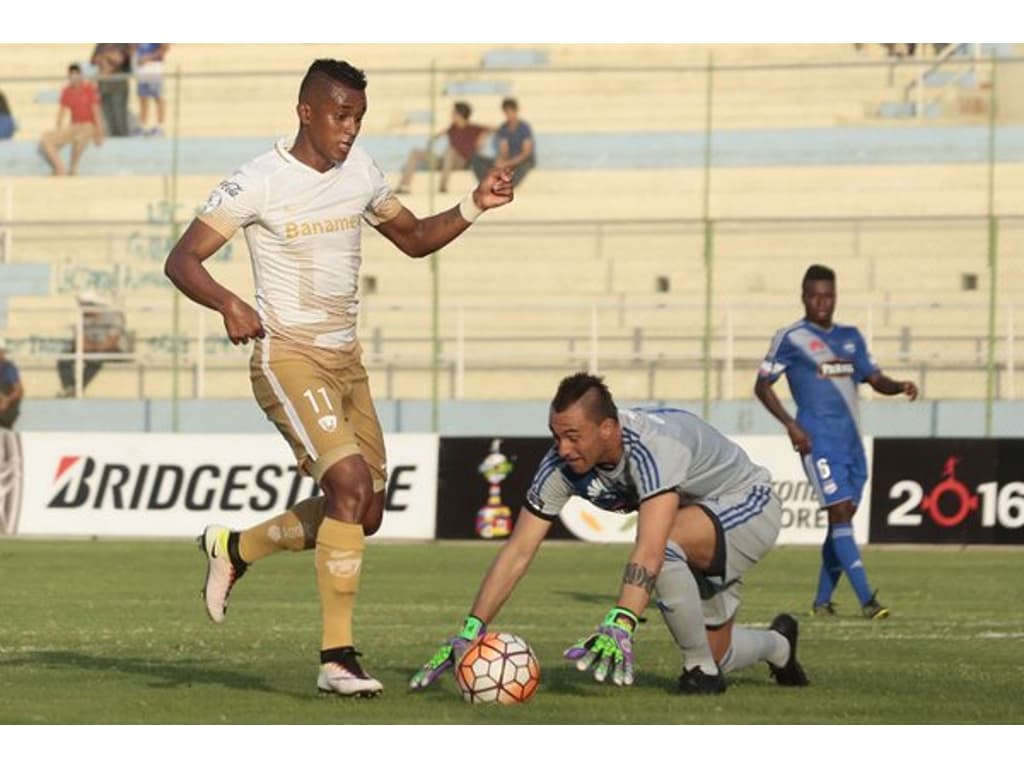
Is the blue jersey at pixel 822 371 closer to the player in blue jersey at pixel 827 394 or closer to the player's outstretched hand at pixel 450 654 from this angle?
the player in blue jersey at pixel 827 394

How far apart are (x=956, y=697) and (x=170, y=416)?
2028 centimetres

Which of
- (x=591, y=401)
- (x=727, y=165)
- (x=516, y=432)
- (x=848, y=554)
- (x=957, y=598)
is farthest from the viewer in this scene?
(x=727, y=165)

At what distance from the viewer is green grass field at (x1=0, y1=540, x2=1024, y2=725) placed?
938 cm

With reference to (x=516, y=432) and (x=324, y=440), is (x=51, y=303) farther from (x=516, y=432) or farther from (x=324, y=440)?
(x=324, y=440)

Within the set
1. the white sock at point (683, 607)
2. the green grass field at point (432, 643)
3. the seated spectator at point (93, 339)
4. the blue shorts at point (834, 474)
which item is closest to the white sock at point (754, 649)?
the green grass field at point (432, 643)

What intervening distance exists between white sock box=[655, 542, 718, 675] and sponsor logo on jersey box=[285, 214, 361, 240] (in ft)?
6.34

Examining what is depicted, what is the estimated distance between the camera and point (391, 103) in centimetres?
3631

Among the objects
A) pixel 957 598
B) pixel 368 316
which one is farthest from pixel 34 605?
pixel 368 316

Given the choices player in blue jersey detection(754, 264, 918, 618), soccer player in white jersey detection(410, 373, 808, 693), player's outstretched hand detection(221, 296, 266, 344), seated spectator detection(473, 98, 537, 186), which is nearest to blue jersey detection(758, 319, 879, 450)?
player in blue jersey detection(754, 264, 918, 618)

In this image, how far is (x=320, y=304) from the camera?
10.2 meters

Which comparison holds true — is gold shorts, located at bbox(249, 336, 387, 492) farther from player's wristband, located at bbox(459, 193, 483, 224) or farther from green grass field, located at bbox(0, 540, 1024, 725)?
green grass field, located at bbox(0, 540, 1024, 725)

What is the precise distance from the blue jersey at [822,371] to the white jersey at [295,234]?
645cm

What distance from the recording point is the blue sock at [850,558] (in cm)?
1558

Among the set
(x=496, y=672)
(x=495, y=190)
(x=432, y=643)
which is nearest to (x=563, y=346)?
(x=432, y=643)
